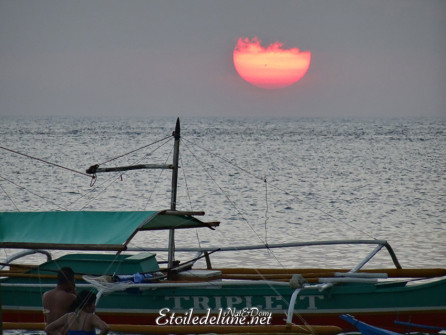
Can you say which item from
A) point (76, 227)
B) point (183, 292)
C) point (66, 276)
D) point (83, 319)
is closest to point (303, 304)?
point (183, 292)

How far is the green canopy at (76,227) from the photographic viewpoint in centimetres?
1734

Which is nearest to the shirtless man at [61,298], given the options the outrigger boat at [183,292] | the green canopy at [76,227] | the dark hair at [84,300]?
the green canopy at [76,227]

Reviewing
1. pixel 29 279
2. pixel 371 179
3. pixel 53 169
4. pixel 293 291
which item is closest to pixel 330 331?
pixel 293 291

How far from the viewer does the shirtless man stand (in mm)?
15453

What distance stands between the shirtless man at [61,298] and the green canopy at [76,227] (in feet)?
4.12

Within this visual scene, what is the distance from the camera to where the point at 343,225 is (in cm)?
4216

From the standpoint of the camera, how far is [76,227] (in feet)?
59.4

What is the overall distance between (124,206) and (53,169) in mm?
31047

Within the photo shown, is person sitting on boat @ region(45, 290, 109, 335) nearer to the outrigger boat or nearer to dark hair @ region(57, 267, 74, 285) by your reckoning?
dark hair @ region(57, 267, 74, 285)

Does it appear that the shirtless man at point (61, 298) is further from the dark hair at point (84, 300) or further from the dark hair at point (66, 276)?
the dark hair at point (84, 300)

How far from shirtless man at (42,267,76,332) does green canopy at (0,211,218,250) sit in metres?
1.26

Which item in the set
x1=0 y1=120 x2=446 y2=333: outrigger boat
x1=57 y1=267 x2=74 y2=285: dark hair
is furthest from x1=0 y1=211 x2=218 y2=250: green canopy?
x1=57 y1=267 x2=74 y2=285: dark hair

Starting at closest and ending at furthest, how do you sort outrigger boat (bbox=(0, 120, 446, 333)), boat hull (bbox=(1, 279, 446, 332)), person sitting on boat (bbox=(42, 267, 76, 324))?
person sitting on boat (bbox=(42, 267, 76, 324)) → outrigger boat (bbox=(0, 120, 446, 333)) → boat hull (bbox=(1, 279, 446, 332))

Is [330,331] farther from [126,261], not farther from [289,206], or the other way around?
[289,206]
